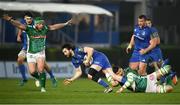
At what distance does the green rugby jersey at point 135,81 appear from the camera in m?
24.1

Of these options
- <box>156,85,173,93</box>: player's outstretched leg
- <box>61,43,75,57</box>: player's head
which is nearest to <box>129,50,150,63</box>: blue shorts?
<box>156,85,173,93</box>: player's outstretched leg

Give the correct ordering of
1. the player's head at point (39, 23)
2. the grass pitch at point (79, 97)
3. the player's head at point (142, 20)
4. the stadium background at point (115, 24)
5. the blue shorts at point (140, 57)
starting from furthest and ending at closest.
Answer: the stadium background at point (115, 24) < the blue shorts at point (140, 57) < the player's head at point (142, 20) < the player's head at point (39, 23) < the grass pitch at point (79, 97)

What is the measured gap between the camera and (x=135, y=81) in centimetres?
2444

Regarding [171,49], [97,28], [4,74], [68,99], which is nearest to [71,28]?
[97,28]

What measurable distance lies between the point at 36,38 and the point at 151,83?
3.71 metres

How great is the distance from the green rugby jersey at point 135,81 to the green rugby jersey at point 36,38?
9.45 feet

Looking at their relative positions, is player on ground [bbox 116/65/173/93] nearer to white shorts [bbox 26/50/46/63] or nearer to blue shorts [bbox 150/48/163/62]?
white shorts [bbox 26/50/46/63]

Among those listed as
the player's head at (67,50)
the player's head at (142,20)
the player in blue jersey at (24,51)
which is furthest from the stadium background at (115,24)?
the player's head at (67,50)

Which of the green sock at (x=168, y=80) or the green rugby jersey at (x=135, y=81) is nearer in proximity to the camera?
the green rugby jersey at (x=135, y=81)

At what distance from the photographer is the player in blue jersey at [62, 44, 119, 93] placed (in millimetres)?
24250

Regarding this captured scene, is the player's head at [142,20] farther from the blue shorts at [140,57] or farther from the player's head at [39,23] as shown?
the player's head at [39,23]

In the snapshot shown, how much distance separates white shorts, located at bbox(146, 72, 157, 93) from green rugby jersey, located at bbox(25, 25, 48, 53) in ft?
11.2

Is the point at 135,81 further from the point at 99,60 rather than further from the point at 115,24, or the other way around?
the point at 115,24

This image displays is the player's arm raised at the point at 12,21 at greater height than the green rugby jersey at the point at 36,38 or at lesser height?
greater
